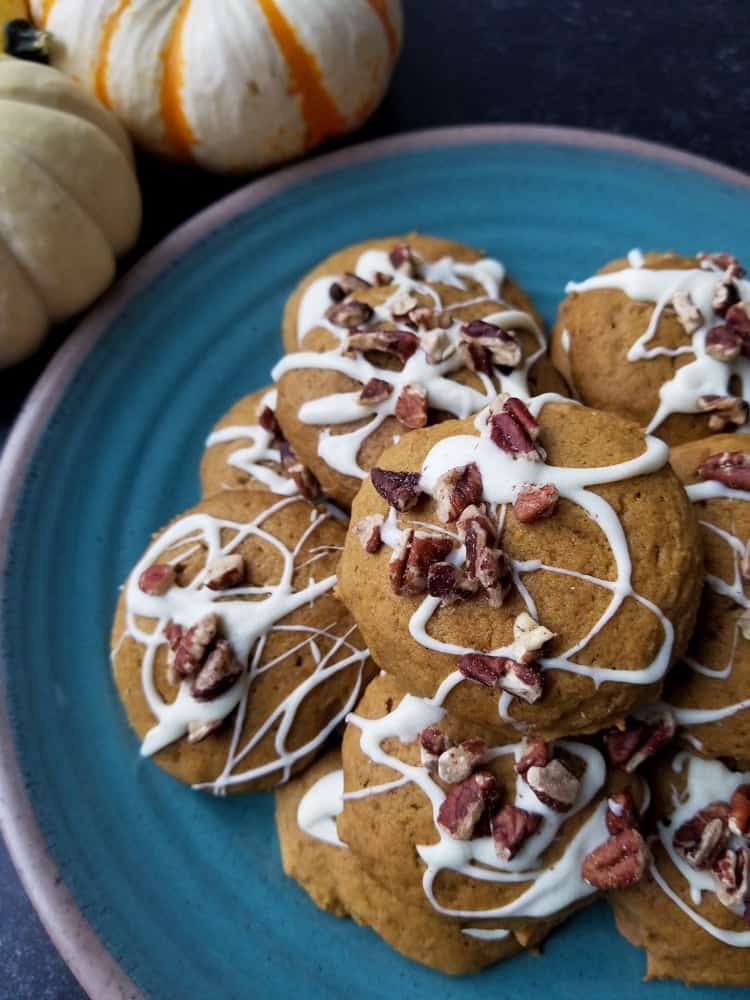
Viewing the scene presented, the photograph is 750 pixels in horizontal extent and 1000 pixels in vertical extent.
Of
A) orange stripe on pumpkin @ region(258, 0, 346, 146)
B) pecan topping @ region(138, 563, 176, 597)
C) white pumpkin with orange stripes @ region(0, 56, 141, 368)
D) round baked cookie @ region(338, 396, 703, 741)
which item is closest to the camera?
round baked cookie @ region(338, 396, 703, 741)

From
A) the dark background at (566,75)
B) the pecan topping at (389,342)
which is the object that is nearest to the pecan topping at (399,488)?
the pecan topping at (389,342)

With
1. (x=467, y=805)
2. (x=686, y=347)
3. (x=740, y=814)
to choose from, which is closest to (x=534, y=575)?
(x=467, y=805)

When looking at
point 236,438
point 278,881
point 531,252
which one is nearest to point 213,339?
point 236,438

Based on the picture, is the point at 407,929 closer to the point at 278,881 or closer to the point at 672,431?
the point at 278,881

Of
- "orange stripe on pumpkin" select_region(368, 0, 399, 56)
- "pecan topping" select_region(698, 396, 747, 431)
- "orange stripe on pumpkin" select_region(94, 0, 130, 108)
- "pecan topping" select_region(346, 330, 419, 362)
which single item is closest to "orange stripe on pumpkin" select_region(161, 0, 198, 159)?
"orange stripe on pumpkin" select_region(94, 0, 130, 108)

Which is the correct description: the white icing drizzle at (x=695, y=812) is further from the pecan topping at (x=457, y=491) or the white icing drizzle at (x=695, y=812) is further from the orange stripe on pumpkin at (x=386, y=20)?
the orange stripe on pumpkin at (x=386, y=20)

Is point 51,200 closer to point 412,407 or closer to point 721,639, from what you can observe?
point 412,407

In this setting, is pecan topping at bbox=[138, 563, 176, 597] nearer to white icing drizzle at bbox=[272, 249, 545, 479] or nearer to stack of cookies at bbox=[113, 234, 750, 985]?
stack of cookies at bbox=[113, 234, 750, 985]
